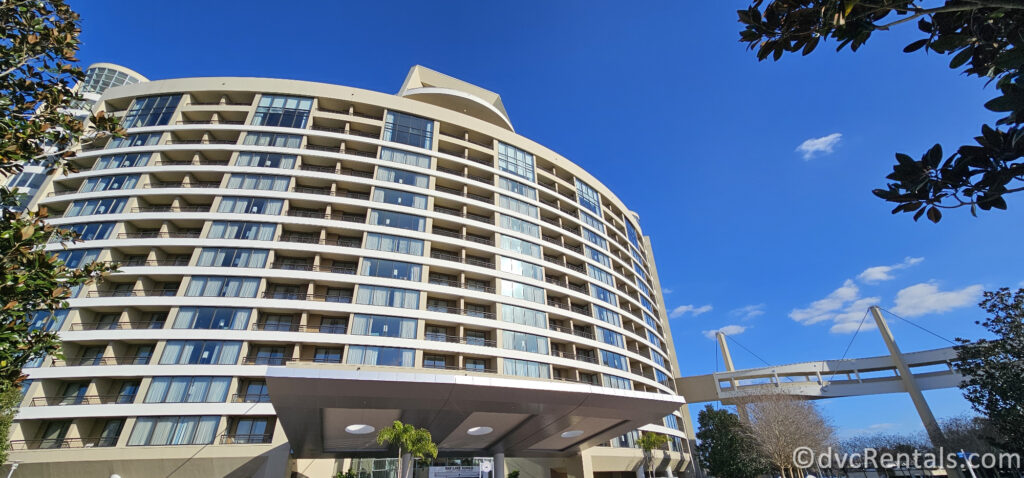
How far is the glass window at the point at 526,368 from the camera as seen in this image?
111 ft

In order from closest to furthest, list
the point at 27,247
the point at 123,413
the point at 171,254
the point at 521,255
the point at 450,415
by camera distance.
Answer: the point at 27,247, the point at 450,415, the point at 123,413, the point at 171,254, the point at 521,255

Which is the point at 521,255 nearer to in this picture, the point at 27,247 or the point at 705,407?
the point at 705,407

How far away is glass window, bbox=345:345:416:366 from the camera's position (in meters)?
30.0

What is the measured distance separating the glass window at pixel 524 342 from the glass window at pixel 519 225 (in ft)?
35.5

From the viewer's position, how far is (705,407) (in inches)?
1886

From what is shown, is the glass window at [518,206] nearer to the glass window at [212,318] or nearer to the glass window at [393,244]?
the glass window at [393,244]

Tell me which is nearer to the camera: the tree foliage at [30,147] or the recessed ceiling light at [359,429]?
the tree foliage at [30,147]

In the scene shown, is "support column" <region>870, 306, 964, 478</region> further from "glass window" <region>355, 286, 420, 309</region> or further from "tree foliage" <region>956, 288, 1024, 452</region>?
"glass window" <region>355, 286, 420, 309</region>

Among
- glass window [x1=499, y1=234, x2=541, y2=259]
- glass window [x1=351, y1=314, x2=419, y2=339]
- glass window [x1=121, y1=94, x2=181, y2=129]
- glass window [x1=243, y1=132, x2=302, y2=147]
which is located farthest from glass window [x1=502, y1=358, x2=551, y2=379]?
glass window [x1=121, y1=94, x2=181, y2=129]

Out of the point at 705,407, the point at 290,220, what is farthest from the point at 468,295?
the point at 705,407

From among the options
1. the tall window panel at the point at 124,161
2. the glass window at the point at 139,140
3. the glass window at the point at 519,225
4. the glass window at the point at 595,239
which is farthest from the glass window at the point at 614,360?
the glass window at the point at 139,140

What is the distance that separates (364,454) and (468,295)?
1445 cm

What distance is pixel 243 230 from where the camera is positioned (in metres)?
33.7

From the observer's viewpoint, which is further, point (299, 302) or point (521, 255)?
point (521, 255)
